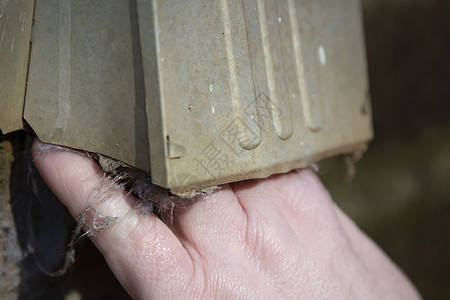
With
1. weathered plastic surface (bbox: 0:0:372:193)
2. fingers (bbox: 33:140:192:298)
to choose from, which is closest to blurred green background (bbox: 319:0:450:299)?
weathered plastic surface (bbox: 0:0:372:193)

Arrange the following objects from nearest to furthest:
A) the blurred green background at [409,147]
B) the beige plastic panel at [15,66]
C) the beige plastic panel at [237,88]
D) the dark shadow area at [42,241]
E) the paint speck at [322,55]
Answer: the beige plastic panel at [237,88] → the beige plastic panel at [15,66] → the dark shadow area at [42,241] → the paint speck at [322,55] → the blurred green background at [409,147]

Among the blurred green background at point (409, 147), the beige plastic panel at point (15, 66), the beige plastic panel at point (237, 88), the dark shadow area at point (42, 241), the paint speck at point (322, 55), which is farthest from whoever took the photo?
the blurred green background at point (409, 147)

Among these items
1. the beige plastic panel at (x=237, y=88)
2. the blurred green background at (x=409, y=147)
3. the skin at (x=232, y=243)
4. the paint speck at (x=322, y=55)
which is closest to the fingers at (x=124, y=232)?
the skin at (x=232, y=243)

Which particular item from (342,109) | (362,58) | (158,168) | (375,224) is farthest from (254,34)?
(375,224)

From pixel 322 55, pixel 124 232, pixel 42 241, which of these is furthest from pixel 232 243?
pixel 322 55

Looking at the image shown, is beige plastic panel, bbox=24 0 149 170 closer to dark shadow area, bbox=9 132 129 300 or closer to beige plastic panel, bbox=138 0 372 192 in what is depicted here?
beige plastic panel, bbox=138 0 372 192

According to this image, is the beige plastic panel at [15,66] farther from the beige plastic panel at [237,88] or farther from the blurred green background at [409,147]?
the blurred green background at [409,147]

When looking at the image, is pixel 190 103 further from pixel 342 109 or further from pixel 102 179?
pixel 342 109

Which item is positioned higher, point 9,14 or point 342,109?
point 9,14
